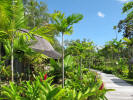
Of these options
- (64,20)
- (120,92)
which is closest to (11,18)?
(64,20)

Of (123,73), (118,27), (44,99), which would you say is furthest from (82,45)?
(118,27)

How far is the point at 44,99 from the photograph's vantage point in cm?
277

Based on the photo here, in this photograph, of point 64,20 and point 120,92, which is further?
point 120,92

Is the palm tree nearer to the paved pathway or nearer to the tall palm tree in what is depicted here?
the tall palm tree

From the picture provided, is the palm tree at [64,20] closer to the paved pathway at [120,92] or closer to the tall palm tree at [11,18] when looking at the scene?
the tall palm tree at [11,18]

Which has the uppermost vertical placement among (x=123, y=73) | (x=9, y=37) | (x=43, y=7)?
(x=43, y=7)

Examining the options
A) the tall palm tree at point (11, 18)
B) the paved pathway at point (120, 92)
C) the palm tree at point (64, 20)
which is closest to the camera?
the tall palm tree at point (11, 18)

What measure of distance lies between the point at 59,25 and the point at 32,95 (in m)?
2.50

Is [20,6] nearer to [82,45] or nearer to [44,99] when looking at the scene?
[44,99]

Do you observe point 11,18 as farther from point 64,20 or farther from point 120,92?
point 120,92

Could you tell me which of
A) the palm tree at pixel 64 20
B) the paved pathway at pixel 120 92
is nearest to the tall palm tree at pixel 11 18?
the palm tree at pixel 64 20

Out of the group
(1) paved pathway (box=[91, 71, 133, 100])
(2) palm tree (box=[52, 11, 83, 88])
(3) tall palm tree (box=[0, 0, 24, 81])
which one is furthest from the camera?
(1) paved pathway (box=[91, 71, 133, 100])

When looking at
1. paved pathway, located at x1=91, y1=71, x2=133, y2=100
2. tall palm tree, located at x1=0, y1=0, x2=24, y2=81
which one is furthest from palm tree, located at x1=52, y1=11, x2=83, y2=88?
paved pathway, located at x1=91, y1=71, x2=133, y2=100

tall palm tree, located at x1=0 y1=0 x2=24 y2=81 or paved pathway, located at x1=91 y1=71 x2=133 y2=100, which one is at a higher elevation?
tall palm tree, located at x1=0 y1=0 x2=24 y2=81
